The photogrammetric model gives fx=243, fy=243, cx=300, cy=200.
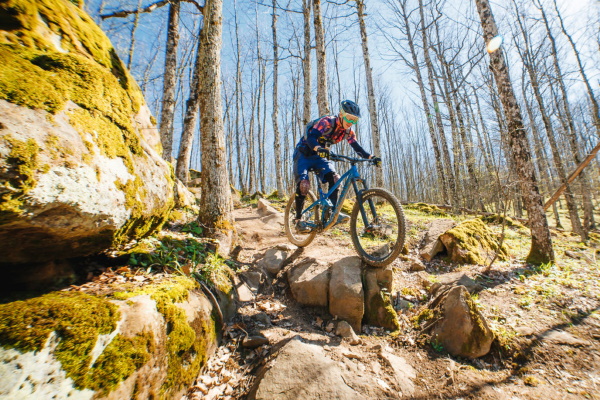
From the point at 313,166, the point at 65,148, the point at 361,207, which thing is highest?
the point at 313,166

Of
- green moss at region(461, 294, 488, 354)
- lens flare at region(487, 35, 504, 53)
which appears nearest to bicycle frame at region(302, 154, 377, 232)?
green moss at region(461, 294, 488, 354)

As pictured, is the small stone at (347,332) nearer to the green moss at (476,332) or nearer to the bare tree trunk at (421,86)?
the green moss at (476,332)

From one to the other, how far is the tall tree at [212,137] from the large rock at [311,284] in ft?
4.69

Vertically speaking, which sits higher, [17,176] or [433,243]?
[17,176]

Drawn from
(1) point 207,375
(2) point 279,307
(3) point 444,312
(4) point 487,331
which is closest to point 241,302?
(2) point 279,307

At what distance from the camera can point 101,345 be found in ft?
5.08

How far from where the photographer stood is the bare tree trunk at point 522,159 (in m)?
4.59

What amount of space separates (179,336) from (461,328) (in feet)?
9.15

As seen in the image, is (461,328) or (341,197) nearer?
(461,328)

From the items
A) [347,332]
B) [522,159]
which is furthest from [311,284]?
[522,159]

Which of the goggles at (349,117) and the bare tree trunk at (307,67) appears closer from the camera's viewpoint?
the goggles at (349,117)

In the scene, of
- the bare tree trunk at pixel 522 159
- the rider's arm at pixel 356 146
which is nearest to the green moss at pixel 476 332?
the rider's arm at pixel 356 146

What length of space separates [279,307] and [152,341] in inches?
71.1

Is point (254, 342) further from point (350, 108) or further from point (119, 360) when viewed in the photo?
point (350, 108)
